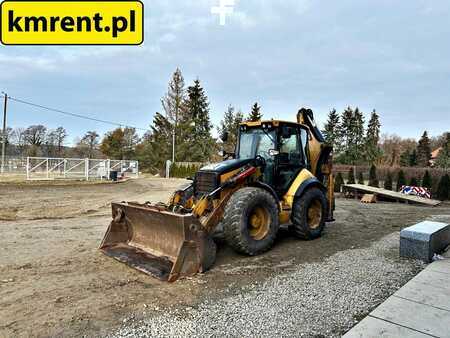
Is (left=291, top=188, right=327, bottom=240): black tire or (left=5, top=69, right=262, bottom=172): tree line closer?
(left=291, top=188, right=327, bottom=240): black tire

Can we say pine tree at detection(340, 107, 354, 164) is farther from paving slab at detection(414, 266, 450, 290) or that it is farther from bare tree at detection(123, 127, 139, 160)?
paving slab at detection(414, 266, 450, 290)

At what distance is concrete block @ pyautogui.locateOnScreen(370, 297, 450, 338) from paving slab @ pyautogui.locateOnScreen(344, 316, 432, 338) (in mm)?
81

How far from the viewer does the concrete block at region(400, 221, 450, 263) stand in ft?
16.8

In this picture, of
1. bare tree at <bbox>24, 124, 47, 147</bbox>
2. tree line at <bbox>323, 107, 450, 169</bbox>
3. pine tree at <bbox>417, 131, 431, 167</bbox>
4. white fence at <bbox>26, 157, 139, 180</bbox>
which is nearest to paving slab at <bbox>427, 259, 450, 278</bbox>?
white fence at <bbox>26, 157, 139, 180</bbox>

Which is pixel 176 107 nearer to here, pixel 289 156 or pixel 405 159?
pixel 289 156

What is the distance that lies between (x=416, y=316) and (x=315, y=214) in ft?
11.7

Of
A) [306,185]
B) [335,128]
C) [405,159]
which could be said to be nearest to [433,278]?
[306,185]

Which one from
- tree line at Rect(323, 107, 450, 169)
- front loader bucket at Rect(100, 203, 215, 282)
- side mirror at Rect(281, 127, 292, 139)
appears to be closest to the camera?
front loader bucket at Rect(100, 203, 215, 282)

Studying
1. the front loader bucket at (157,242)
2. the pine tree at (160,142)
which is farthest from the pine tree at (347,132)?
the front loader bucket at (157,242)

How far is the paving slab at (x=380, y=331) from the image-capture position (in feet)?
9.38

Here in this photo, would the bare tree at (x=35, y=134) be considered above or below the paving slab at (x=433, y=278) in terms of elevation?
above

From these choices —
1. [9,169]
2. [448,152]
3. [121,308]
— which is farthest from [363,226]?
[448,152]

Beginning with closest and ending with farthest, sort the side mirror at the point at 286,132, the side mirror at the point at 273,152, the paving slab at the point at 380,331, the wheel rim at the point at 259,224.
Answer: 1. the paving slab at the point at 380,331
2. the wheel rim at the point at 259,224
3. the side mirror at the point at 273,152
4. the side mirror at the point at 286,132

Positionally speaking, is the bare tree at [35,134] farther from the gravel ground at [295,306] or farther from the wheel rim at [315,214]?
the gravel ground at [295,306]
